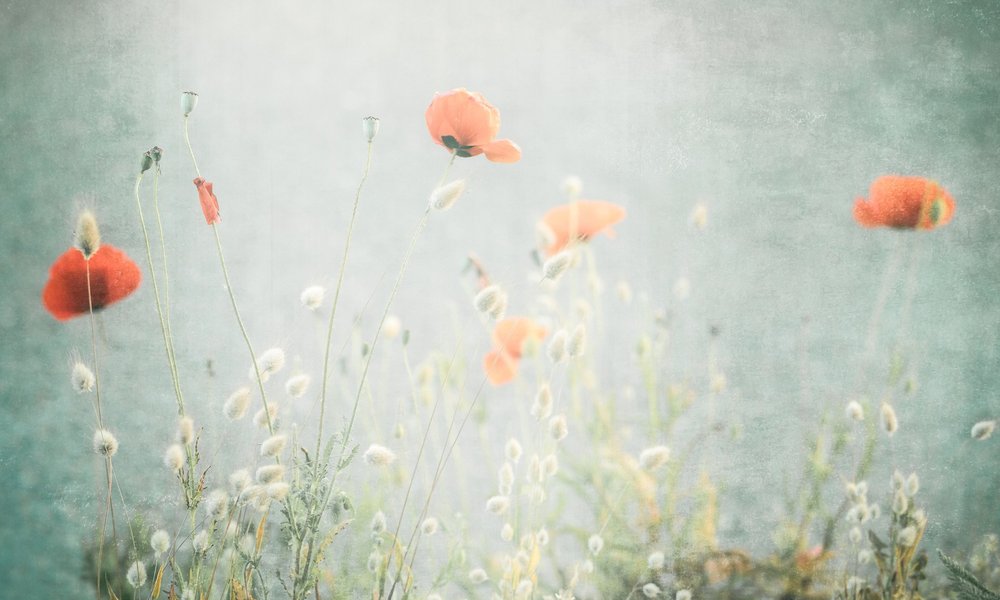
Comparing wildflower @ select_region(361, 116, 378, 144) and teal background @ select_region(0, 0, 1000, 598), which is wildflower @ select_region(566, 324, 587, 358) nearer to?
teal background @ select_region(0, 0, 1000, 598)

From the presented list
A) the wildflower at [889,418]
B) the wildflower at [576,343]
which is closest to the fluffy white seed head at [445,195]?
the wildflower at [576,343]

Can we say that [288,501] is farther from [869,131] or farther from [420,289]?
[869,131]

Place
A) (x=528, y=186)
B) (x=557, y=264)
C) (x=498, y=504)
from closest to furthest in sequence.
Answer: (x=557, y=264) → (x=498, y=504) → (x=528, y=186)

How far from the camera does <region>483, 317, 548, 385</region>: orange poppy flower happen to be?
1379mm

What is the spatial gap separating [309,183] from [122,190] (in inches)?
13.6

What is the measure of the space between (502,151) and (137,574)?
3.23 feet

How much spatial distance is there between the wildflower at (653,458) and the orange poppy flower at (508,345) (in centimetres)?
29

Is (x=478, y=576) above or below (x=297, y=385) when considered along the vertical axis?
below

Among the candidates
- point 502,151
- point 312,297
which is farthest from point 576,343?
point 312,297

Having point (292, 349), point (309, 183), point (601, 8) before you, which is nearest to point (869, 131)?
point (601, 8)

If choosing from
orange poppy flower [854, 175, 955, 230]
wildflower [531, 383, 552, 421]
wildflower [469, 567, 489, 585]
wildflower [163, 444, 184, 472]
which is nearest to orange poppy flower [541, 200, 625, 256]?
wildflower [531, 383, 552, 421]

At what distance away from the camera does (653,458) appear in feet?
4.52

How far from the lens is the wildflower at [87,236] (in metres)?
1.24

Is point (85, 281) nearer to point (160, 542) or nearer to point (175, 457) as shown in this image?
point (175, 457)
